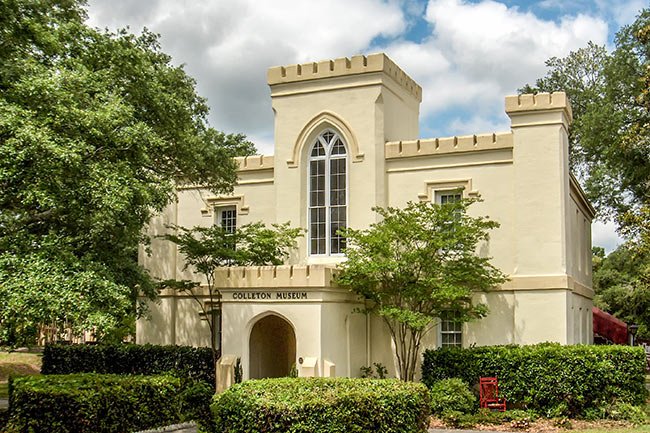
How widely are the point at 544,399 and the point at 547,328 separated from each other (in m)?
2.90

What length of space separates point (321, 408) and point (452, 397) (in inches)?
267

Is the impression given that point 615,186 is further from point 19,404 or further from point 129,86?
point 19,404

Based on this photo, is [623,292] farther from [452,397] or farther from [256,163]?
[452,397]

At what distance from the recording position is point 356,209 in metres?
24.2

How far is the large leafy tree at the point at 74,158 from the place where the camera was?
14781mm

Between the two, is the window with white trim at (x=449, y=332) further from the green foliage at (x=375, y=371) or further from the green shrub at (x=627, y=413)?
the green shrub at (x=627, y=413)

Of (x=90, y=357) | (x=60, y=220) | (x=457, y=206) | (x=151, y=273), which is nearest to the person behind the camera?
(x=60, y=220)

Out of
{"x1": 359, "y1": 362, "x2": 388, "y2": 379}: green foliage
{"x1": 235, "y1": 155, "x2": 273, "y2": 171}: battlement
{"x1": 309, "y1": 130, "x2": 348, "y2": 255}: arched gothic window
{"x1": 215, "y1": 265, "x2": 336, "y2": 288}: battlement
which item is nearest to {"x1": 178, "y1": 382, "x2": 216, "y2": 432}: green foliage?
{"x1": 215, "y1": 265, "x2": 336, "y2": 288}: battlement

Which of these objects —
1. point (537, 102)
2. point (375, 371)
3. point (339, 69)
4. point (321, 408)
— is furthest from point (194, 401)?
point (537, 102)

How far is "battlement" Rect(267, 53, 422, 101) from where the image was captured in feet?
79.6

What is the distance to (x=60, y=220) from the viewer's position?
17.7m

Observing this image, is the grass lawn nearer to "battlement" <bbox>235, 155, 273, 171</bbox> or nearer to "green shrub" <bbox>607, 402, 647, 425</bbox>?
→ "green shrub" <bbox>607, 402, 647, 425</bbox>

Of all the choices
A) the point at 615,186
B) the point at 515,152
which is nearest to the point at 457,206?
the point at 515,152

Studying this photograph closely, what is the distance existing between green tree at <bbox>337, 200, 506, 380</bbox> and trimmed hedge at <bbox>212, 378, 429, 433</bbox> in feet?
19.8
